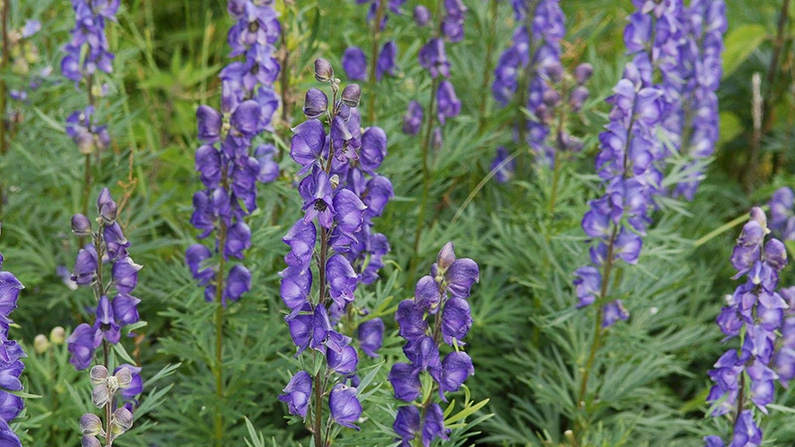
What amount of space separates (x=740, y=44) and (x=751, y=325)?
2.26 meters

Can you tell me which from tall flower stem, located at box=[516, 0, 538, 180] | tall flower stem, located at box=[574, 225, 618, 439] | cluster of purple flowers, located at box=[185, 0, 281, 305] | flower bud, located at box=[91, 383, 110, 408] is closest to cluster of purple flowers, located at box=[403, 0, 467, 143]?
tall flower stem, located at box=[516, 0, 538, 180]

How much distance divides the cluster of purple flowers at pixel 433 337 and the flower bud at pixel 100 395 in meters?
0.53

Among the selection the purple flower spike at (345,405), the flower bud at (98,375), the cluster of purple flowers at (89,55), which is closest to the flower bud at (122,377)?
the flower bud at (98,375)

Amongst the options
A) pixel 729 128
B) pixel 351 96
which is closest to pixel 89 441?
pixel 351 96

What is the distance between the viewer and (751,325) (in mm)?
2363

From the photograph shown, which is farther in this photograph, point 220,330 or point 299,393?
point 220,330

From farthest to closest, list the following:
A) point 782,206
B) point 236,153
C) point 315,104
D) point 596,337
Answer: point 782,206
point 596,337
point 236,153
point 315,104

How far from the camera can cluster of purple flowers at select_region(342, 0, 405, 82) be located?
3.20 meters

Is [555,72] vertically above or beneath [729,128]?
A: above

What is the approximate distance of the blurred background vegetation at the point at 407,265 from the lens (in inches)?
110

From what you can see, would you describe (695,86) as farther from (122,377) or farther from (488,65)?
(122,377)

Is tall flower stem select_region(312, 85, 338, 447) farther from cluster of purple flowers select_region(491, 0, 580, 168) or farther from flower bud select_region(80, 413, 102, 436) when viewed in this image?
cluster of purple flowers select_region(491, 0, 580, 168)

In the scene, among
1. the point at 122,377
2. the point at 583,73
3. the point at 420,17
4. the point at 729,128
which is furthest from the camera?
the point at 729,128

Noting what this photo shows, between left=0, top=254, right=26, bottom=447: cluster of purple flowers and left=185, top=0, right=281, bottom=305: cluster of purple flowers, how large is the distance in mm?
685
